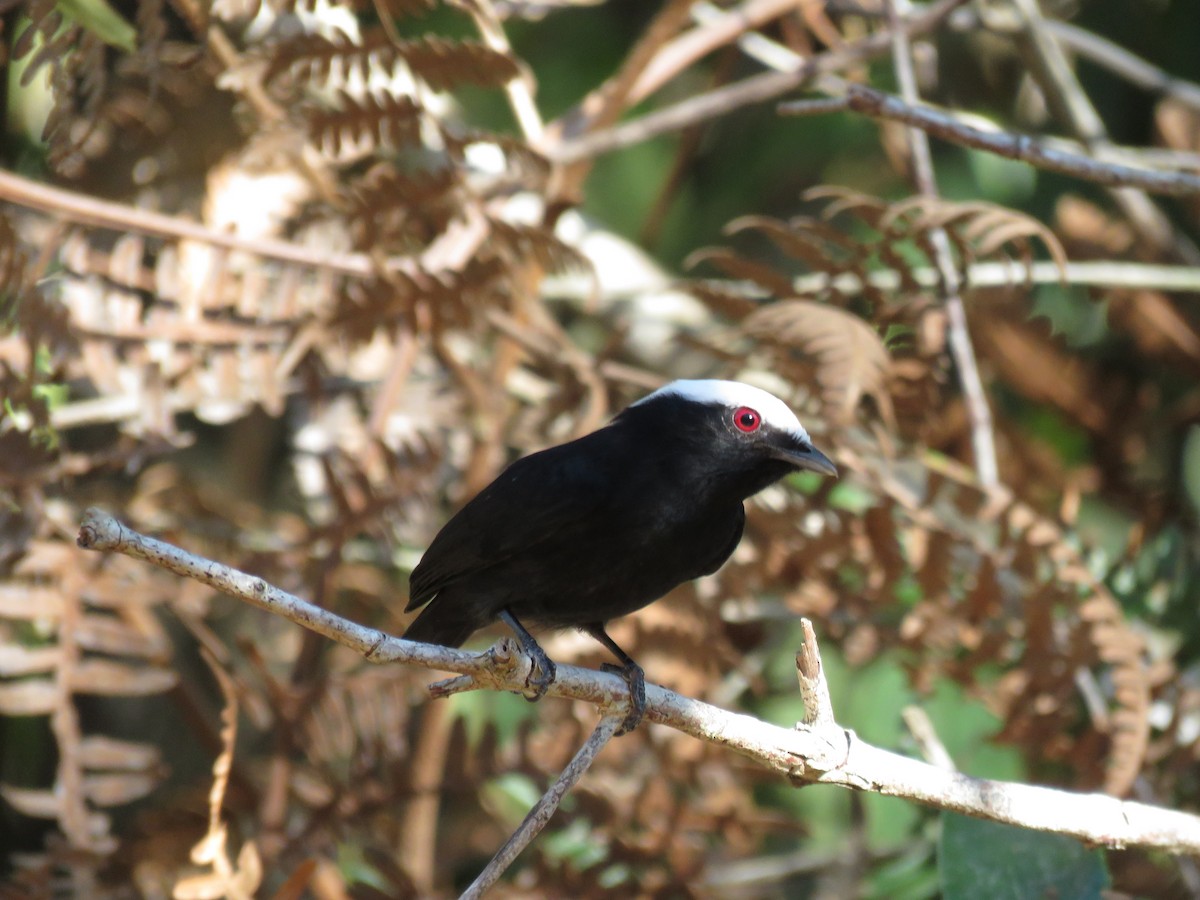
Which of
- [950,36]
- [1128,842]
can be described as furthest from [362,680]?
[950,36]

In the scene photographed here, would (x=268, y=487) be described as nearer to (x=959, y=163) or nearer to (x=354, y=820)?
(x=354, y=820)

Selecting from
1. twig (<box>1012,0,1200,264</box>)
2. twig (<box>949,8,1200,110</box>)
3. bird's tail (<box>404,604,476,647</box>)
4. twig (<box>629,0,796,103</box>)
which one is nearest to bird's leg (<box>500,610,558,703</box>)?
bird's tail (<box>404,604,476,647</box>)

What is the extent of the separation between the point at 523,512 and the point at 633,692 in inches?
19.5

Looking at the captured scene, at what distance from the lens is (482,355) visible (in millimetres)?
5559

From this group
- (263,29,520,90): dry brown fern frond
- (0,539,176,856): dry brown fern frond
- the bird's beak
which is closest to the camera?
the bird's beak

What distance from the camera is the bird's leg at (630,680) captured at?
286 cm

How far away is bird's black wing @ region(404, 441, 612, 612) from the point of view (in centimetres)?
307

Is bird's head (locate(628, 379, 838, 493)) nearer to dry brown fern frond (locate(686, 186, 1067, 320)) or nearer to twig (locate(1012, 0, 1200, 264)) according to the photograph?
dry brown fern frond (locate(686, 186, 1067, 320))

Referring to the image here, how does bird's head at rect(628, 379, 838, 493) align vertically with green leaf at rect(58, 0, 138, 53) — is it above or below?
below

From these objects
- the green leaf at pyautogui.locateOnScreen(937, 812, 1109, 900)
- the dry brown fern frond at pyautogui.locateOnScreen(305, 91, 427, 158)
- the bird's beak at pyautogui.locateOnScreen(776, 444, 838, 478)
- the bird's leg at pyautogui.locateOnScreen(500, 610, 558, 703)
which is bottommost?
the green leaf at pyautogui.locateOnScreen(937, 812, 1109, 900)

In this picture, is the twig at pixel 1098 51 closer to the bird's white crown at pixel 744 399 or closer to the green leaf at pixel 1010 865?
the bird's white crown at pixel 744 399

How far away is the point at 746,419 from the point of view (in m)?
3.31

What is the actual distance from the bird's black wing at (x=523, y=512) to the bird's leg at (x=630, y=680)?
365 millimetres

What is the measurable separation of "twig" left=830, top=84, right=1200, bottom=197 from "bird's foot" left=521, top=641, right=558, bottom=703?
1400 millimetres
